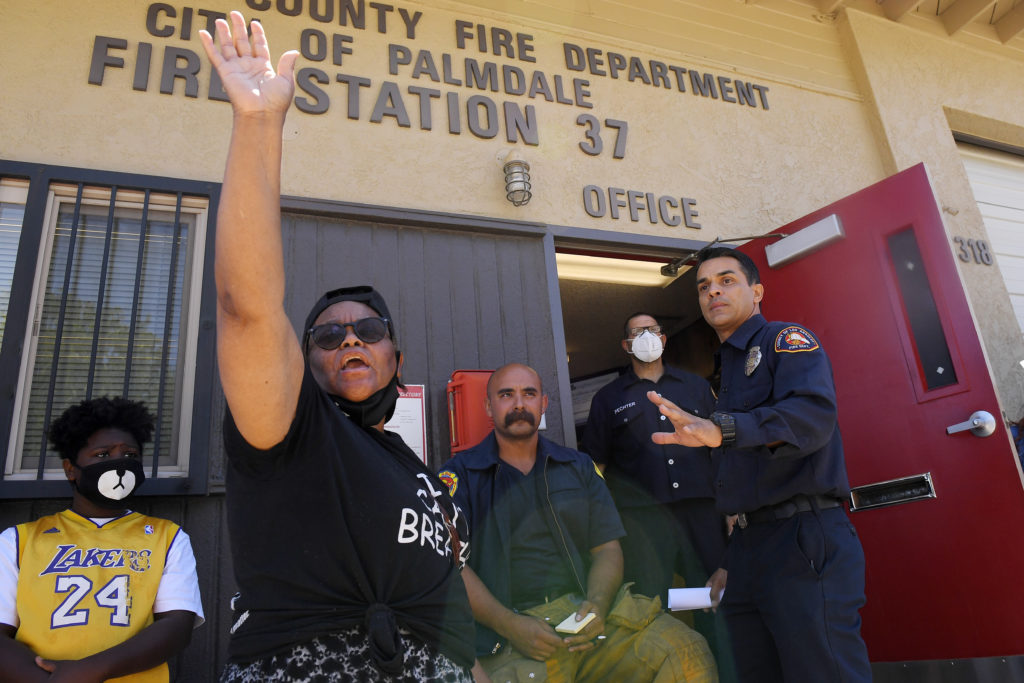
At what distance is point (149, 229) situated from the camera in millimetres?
3654

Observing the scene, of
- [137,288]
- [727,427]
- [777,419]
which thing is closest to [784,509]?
[777,419]

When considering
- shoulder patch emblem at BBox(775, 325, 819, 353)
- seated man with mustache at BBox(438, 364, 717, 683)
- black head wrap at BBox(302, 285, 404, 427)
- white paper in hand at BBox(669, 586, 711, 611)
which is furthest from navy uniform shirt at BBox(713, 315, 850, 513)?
black head wrap at BBox(302, 285, 404, 427)

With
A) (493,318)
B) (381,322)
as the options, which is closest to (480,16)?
(493,318)

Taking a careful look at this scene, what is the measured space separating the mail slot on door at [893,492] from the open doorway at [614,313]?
5.71ft

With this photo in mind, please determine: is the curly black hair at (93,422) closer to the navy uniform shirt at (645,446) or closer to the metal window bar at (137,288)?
the metal window bar at (137,288)

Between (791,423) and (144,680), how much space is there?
7.52ft

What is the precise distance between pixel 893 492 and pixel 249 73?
3.50 m

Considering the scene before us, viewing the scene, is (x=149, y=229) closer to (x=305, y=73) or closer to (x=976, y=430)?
(x=305, y=73)

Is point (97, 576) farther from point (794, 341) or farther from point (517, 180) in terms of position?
point (517, 180)

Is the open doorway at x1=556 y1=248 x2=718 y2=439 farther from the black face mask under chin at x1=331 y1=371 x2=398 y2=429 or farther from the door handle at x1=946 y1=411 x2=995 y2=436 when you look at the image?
the black face mask under chin at x1=331 y1=371 x2=398 y2=429

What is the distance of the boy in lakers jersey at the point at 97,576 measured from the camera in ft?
7.93

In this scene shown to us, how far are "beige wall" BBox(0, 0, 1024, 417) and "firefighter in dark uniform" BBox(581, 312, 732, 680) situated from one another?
938 mm

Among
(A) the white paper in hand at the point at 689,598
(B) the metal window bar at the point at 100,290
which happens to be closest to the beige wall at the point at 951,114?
(A) the white paper in hand at the point at 689,598

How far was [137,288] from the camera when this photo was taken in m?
3.50
